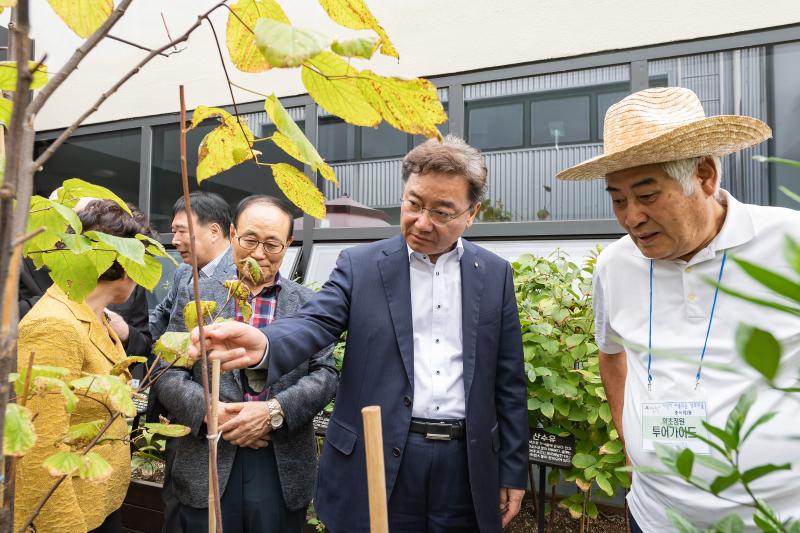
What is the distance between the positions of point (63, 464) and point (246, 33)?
1.86ft

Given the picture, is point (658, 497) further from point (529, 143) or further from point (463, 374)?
point (529, 143)

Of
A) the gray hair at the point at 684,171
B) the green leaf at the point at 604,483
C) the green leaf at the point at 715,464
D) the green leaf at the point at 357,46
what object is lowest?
the green leaf at the point at 604,483

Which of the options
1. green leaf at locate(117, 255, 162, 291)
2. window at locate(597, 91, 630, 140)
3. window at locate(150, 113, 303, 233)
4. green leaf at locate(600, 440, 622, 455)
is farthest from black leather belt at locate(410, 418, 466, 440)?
window at locate(150, 113, 303, 233)

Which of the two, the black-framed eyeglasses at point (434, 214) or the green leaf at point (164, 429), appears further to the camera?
the black-framed eyeglasses at point (434, 214)

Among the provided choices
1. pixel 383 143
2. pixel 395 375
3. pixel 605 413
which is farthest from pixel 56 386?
pixel 383 143

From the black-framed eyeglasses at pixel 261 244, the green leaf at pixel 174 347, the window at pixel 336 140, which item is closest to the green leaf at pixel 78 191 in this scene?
the green leaf at pixel 174 347

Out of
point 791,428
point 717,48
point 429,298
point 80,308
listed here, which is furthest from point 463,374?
point 717,48

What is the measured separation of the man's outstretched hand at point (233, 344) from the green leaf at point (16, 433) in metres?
0.45

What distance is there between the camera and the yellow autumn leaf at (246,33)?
2.29 ft

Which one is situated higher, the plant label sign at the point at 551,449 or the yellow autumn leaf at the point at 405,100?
the yellow autumn leaf at the point at 405,100

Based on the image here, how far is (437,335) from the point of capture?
6.46ft

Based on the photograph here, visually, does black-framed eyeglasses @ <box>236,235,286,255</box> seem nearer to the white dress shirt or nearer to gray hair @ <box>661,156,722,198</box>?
the white dress shirt

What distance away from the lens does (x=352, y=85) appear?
2.04 feet

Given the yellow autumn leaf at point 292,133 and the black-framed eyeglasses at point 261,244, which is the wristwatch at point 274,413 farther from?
the yellow autumn leaf at point 292,133
